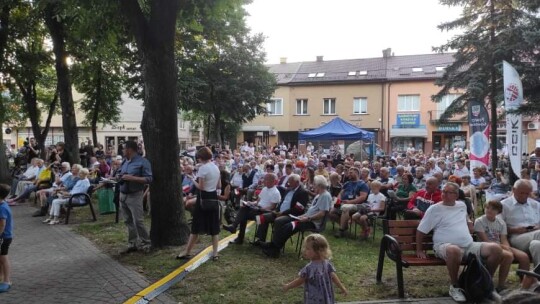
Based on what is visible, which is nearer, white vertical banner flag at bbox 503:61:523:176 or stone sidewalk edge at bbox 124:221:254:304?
stone sidewalk edge at bbox 124:221:254:304

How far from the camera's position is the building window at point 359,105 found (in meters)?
39.9

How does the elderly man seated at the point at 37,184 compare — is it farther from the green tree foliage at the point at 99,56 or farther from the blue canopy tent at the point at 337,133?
the blue canopy tent at the point at 337,133

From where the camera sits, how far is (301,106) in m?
42.4

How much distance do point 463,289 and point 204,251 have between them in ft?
12.9

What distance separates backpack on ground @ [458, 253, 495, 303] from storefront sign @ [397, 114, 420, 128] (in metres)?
34.6

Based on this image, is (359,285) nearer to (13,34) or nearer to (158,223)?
(158,223)

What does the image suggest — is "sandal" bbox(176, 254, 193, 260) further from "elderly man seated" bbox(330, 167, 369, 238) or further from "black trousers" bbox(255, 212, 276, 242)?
"elderly man seated" bbox(330, 167, 369, 238)

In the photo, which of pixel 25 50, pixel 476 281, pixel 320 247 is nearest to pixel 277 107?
pixel 25 50

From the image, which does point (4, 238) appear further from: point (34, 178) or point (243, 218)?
point (34, 178)

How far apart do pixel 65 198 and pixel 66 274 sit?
516 cm

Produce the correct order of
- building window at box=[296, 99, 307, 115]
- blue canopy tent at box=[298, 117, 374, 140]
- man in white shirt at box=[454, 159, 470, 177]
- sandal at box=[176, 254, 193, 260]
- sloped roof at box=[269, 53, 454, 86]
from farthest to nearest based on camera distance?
building window at box=[296, 99, 307, 115], sloped roof at box=[269, 53, 454, 86], blue canopy tent at box=[298, 117, 374, 140], man in white shirt at box=[454, 159, 470, 177], sandal at box=[176, 254, 193, 260]

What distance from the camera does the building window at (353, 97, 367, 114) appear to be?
131 ft

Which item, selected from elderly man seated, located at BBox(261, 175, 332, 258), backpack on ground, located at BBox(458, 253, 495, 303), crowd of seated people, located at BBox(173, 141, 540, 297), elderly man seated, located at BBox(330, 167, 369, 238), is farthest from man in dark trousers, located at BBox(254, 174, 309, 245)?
backpack on ground, located at BBox(458, 253, 495, 303)

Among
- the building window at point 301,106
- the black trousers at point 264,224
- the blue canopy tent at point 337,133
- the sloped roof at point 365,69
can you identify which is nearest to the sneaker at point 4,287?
the black trousers at point 264,224
